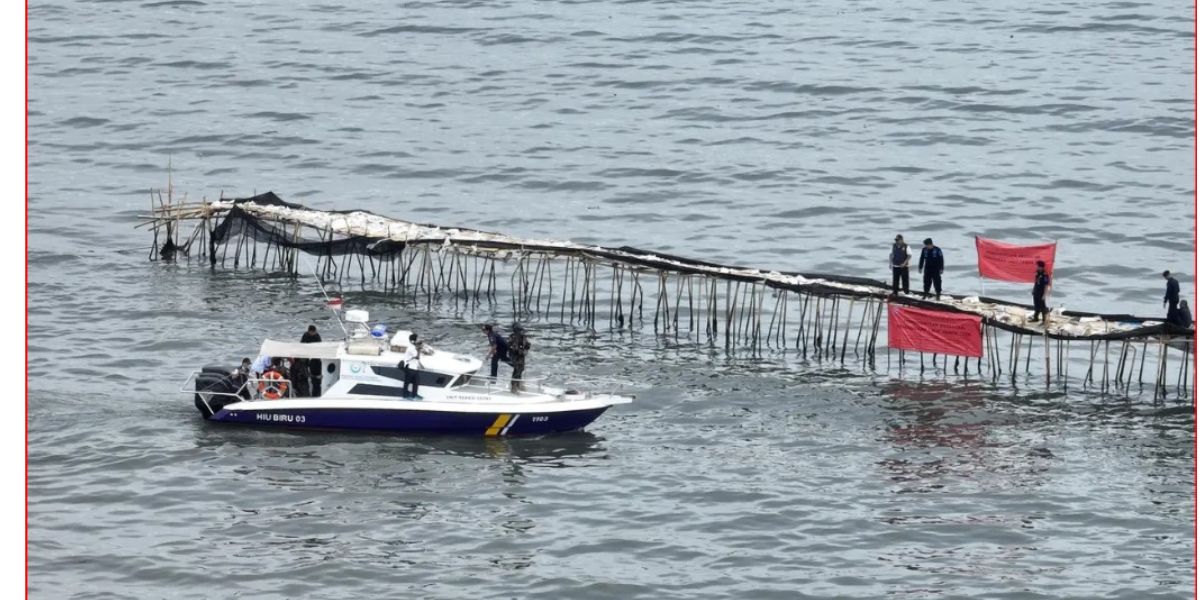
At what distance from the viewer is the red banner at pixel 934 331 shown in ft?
199

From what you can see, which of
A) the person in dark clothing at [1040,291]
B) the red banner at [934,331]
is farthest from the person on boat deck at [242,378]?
the person in dark clothing at [1040,291]

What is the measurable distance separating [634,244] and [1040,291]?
2431 centimetres

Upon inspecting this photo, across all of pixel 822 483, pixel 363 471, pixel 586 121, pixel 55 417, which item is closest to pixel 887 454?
pixel 822 483

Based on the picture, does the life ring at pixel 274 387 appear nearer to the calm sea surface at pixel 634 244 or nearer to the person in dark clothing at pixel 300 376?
the person in dark clothing at pixel 300 376

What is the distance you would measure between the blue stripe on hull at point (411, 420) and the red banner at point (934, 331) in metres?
10.7

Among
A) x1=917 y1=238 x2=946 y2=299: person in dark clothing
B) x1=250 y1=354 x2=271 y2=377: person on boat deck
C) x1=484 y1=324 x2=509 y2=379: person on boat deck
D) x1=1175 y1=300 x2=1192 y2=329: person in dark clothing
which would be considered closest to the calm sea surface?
x1=250 y1=354 x2=271 y2=377: person on boat deck

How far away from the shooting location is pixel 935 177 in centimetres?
9162

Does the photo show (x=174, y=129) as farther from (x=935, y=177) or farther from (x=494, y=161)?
(x=935, y=177)

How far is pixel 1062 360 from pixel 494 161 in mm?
36875

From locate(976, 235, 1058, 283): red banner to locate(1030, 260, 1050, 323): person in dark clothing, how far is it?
0.80 meters

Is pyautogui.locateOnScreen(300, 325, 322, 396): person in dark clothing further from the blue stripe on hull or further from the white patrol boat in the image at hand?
the blue stripe on hull

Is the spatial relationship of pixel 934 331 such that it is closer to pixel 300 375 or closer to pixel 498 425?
pixel 498 425

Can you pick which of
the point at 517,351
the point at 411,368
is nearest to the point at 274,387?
the point at 411,368

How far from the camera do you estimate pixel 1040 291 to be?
60.4 m
